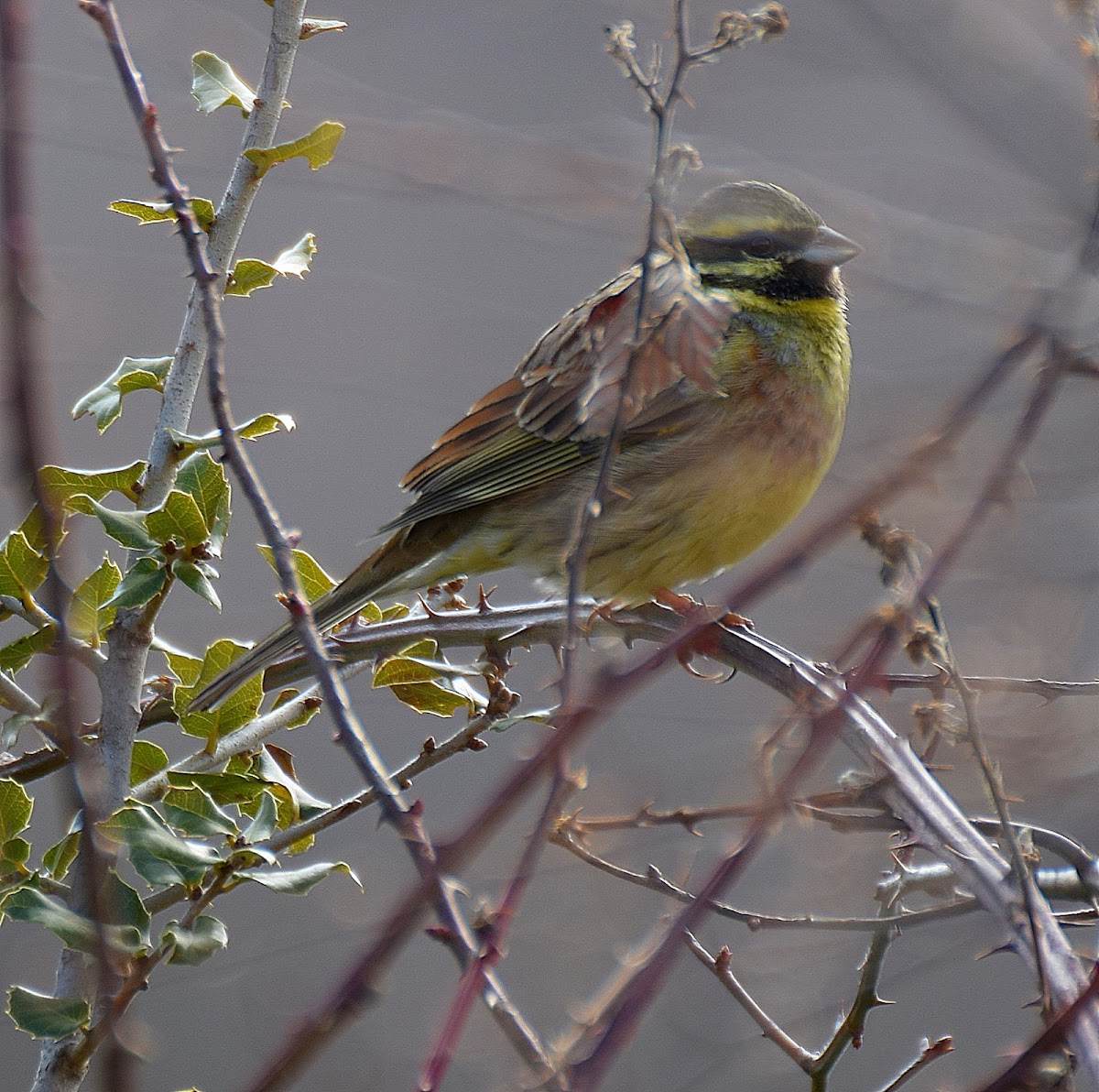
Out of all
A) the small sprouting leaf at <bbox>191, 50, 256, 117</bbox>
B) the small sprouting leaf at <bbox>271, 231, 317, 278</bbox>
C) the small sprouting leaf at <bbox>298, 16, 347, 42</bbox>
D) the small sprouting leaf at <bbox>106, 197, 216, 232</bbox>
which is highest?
the small sprouting leaf at <bbox>298, 16, 347, 42</bbox>

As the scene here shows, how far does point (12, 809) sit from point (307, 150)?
969mm

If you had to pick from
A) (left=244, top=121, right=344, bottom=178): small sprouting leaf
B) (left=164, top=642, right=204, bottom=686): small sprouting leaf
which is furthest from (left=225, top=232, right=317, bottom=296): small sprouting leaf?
(left=164, top=642, right=204, bottom=686): small sprouting leaf

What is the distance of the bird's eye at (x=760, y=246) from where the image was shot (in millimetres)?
3965

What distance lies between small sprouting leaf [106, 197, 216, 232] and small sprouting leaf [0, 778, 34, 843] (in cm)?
76

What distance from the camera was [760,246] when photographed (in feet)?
13.1

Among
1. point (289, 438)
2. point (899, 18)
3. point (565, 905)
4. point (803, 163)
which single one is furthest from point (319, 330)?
point (899, 18)

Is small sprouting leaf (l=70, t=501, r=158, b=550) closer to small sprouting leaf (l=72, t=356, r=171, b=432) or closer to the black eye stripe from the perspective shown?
small sprouting leaf (l=72, t=356, r=171, b=432)

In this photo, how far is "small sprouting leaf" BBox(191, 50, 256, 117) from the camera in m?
2.00

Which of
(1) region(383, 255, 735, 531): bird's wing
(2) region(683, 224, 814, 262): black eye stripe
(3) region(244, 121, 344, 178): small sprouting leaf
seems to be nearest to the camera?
(3) region(244, 121, 344, 178): small sprouting leaf

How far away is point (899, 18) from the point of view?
3.17m

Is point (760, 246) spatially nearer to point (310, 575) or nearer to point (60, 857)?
point (310, 575)

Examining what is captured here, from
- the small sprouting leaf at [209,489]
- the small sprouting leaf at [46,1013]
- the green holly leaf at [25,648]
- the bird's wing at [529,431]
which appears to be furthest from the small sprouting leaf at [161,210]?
the bird's wing at [529,431]

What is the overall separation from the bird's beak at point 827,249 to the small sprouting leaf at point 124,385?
233 centimetres

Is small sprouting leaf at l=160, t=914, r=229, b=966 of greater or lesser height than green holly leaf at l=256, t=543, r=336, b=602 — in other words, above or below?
below
